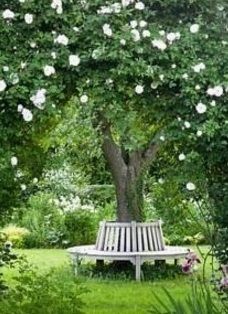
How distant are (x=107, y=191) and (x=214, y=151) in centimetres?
934

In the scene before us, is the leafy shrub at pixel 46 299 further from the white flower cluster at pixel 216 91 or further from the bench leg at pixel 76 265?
the bench leg at pixel 76 265

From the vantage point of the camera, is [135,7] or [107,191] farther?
[107,191]

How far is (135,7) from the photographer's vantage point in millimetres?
4766

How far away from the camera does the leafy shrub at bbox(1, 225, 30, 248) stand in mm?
12883

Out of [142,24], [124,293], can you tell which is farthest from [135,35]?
[124,293]

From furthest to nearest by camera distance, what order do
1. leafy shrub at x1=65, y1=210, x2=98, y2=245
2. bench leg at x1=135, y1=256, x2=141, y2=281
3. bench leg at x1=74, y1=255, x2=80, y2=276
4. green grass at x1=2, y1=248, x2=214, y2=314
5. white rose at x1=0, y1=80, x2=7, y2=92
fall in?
1. leafy shrub at x1=65, y1=210, x2=98, y2=245
2. bench leg at x1=74, y1=255, x2=80, y2=276
3. bench leg at x1=135, y1=256, x2=141, y2=281
4. green grass at x1=2, y1=248, x2=214, y2=314
5. white rose at x1=0, y1=80, x2=7, y2=92

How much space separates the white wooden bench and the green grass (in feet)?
0.90

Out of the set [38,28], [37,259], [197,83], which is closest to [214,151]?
[197,83]

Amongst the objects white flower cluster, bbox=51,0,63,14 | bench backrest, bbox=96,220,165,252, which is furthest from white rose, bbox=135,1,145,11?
bench backrest, bbox=96,220,165,252

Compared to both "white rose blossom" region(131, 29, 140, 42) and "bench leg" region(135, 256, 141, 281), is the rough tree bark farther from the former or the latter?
"white rose blossom" region(131, 29, 140, 42)

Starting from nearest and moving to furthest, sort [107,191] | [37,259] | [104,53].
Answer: [104,53] < [37,259] < [107,191]

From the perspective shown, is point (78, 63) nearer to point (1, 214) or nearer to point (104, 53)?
point (104, 53)

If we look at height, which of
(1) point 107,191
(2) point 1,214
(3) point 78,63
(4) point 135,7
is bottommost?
(2) point 1,214

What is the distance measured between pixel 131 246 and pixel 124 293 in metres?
1.44
